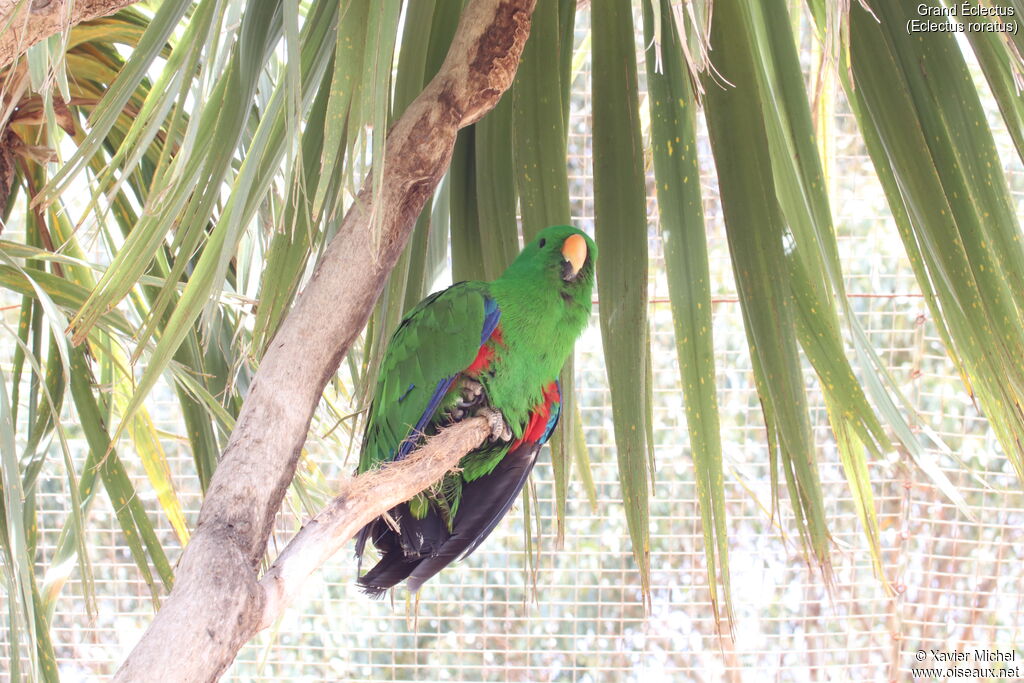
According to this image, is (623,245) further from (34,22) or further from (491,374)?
(34,22)

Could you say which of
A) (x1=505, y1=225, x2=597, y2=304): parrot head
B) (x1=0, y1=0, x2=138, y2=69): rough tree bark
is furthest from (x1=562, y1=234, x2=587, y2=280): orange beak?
(x1=0, y1=0, x2=138, y2=69): rough tree bark

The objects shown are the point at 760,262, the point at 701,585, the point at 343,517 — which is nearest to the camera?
the point at 343,517

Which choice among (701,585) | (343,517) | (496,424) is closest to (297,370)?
(343,517)

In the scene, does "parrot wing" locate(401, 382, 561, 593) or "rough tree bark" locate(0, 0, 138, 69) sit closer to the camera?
"rough tree bark" locate(0, 0, 138, 69)

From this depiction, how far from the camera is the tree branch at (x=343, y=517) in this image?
0.68 meters

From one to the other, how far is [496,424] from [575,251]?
27cm

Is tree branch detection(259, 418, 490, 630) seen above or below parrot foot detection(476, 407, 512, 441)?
below

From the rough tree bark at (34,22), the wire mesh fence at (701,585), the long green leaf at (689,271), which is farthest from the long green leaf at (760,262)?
the wire mesh fence at (701,585)

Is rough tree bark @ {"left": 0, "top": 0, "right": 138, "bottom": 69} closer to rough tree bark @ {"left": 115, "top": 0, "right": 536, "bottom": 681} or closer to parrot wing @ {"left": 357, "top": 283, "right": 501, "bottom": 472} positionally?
rough tree bark @ {"left": 115, "top": 0, "right": 536, "bottom": 681}

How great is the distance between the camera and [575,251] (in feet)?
3.99

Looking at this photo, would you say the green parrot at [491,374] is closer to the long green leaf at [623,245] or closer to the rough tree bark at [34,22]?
the long green leaf at [623,245]

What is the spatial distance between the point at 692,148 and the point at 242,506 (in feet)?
2.20

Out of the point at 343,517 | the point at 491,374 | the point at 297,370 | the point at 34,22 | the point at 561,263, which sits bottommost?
the point at 343,517

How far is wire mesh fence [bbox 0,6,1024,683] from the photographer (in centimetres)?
284
